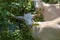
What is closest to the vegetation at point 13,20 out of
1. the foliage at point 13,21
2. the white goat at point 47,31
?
the foliage at point 13,21

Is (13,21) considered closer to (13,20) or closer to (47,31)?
(13,20)

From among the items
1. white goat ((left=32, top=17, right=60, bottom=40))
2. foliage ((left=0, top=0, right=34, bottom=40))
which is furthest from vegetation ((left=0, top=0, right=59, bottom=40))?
white goat ((left=32, top=17, right=60, bottom=40))

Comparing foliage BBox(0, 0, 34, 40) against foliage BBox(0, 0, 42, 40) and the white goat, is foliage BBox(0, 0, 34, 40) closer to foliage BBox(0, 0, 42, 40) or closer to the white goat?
foliage BBox(0, 0, 42, 40)

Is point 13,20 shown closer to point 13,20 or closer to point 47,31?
point 13,20

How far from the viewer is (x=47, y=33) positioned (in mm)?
3037

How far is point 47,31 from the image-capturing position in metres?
3.04

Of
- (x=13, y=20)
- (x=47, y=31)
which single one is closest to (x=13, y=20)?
(x=13, y=20)

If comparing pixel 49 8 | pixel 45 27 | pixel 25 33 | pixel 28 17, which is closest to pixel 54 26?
pixel 45 27

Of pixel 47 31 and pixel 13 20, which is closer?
pixel 47 31

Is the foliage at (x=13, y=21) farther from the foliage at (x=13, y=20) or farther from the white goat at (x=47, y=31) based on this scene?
the white goat at (x=47, y=31)

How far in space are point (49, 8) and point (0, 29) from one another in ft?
3.53

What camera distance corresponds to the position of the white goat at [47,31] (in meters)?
3.02

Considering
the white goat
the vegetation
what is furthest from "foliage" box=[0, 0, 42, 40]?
the white goat

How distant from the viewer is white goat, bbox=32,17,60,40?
3.02 metres
